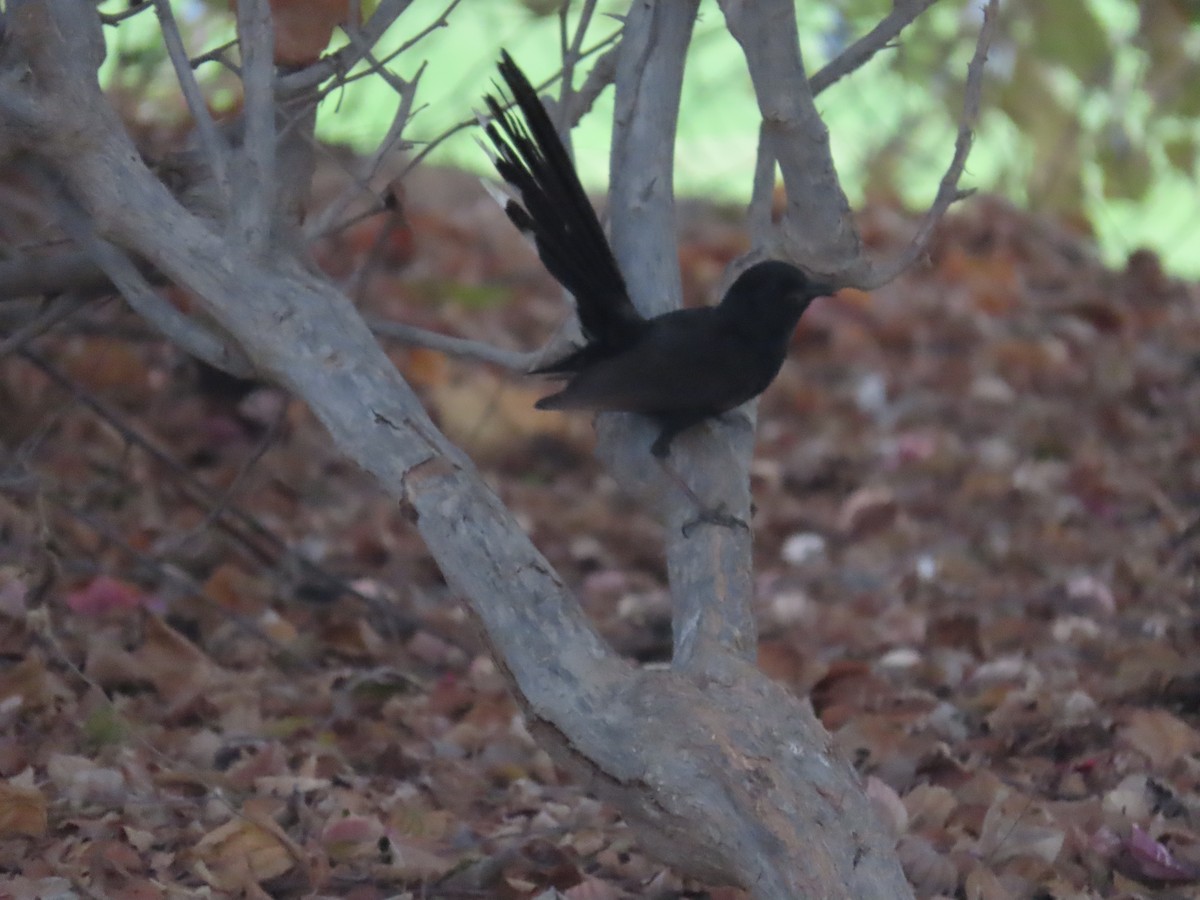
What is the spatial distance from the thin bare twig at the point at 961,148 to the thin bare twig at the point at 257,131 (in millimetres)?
942

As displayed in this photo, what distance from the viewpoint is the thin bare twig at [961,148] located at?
86.7 inches

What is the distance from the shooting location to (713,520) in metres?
2.50

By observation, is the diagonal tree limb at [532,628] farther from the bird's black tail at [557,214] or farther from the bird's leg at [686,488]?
the bird's black tail at [557,214]

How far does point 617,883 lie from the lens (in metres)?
2.56

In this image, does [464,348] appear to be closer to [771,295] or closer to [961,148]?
[771,295]

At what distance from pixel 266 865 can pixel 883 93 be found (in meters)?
5.36

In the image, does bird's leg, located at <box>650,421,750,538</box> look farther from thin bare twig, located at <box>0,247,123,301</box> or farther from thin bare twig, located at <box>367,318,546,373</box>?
thin bare twig, located at <box>0,247,123,301</box>

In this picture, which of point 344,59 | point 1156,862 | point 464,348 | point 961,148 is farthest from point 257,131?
point 1156,862

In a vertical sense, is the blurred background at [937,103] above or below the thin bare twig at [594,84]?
above

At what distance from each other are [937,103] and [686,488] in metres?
4.71

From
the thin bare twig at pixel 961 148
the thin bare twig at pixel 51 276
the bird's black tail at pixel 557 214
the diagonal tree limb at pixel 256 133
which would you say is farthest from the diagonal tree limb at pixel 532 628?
the thin bare twig at pixel 961 148

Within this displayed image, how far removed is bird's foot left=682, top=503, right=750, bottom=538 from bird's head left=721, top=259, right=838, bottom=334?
1.79 feet

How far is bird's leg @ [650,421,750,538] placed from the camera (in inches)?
98.3

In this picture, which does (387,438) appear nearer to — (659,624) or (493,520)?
(493,520)
